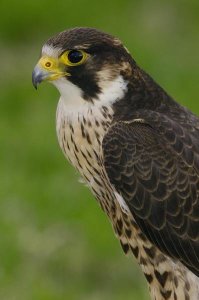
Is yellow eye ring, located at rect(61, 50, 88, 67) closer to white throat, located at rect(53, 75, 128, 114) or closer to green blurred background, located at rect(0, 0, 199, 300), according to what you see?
white throat, located at rect(53, 75, 128, 114)

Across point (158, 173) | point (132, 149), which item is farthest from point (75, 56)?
point (158, 173)

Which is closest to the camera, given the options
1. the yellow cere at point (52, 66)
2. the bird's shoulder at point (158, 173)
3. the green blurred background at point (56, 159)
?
the bird's shoulder at point (158, 173)

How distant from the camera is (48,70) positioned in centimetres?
820

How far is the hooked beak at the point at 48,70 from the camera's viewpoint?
322 inches

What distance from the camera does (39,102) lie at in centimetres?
1366

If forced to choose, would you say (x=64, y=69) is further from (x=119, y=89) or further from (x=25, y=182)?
(x=25, y=182)

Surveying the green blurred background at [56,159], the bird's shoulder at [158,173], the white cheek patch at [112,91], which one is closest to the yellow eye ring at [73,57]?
the white cheek patch at [112,91]

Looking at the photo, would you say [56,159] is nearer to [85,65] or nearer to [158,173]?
[85,65]

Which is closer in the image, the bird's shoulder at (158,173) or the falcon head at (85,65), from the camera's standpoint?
the bird's shoulder at (158,173)

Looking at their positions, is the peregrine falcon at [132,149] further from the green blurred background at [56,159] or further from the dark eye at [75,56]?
the green blurred background at [56,159]

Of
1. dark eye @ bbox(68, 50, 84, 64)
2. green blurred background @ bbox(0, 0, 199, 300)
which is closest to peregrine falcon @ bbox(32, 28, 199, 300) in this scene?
dark eye @ bbox(68, 50, 84, 64)

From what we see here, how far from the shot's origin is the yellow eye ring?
8227 mm

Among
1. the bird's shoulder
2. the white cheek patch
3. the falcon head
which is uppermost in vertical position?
the falcon head

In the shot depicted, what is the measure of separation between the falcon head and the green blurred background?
6.09 ft
